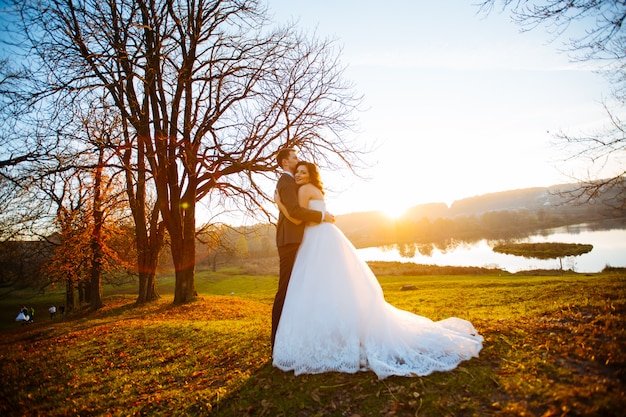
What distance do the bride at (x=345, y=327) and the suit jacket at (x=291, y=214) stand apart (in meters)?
0.15

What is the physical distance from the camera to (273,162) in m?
12.7

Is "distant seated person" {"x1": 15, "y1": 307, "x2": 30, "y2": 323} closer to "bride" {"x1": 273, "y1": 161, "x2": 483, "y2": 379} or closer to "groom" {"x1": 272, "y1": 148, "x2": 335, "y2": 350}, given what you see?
"groom" {"x1": 272, "y1": 148, "x2": 335, "y2": 350}

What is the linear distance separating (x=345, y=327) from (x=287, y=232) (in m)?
1.61

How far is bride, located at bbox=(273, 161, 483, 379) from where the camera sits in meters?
3.69

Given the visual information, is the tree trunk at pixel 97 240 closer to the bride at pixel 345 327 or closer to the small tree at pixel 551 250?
the bride at pixel 345 327

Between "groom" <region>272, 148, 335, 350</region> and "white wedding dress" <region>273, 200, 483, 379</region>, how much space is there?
18 cm

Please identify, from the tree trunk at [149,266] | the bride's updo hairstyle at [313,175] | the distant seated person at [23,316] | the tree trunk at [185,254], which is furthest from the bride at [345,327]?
the distant seated person at [23,316]

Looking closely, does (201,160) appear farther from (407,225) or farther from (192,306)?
(407,225)

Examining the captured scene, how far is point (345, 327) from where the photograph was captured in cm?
388

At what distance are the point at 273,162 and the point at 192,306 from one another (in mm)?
7610

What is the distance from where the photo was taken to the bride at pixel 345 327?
369cm

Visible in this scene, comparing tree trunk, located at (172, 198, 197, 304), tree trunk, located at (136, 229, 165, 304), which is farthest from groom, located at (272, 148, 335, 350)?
tree trunk, located at (136, 229, 165, 304)

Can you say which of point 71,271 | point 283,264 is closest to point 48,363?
point 283,264

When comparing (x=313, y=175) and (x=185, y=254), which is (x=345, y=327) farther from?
(x=185, y=254)
